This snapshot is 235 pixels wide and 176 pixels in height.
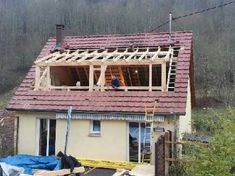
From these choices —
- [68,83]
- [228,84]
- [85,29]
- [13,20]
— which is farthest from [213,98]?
[13,20]

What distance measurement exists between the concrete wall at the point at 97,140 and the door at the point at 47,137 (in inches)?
18.1

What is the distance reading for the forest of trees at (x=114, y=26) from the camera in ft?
147

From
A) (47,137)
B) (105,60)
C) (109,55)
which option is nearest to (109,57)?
(109,55)

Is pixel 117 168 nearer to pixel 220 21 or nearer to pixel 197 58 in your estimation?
pixel 197 58

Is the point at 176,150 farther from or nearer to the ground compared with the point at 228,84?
nearer to the ground

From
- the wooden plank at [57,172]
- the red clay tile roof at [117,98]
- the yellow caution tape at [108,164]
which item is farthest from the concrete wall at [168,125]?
the wooden plank at [57,172]

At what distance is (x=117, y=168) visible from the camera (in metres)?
15.0

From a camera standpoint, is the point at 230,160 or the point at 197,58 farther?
the point at 197,58

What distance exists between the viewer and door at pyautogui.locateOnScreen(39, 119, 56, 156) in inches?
664

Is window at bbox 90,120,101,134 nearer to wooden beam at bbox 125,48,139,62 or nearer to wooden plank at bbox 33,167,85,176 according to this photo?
wooden beam at bbox 125,48,139,62

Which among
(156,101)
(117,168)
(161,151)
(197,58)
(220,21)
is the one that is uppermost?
(220,21)

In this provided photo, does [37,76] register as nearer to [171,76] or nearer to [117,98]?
[117,98]

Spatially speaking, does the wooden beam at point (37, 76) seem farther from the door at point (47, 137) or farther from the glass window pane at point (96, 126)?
the glass window pane at point (96, 126)

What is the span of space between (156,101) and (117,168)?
318 cm
